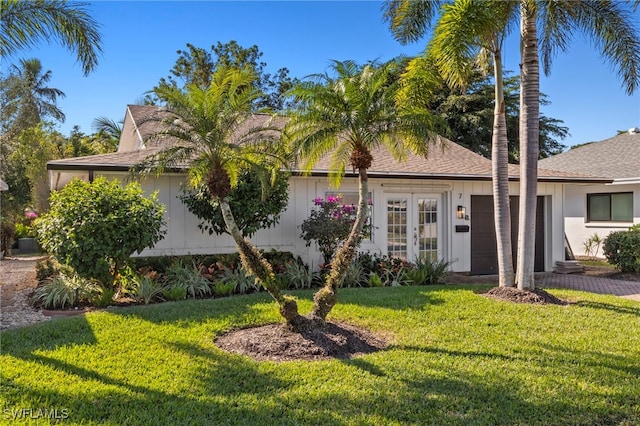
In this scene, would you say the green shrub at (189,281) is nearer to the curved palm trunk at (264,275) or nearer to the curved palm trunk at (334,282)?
the curved palm trunk at (264,275)

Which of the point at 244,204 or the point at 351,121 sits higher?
the point at 351,121

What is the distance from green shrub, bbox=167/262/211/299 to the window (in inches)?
622

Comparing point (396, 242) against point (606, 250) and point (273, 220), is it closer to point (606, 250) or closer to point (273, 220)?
point (273, 220)

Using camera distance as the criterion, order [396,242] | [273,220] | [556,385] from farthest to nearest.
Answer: [396,242] → [273,220] → [556,385]

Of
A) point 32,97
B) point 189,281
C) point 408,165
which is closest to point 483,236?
point 408,165

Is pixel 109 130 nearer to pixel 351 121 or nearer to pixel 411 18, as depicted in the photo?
pixel 411 18

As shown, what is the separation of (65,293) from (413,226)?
8.55 metres

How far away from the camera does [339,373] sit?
15.7 ft

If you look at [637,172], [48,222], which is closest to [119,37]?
[48,222]

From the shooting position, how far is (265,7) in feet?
35.6

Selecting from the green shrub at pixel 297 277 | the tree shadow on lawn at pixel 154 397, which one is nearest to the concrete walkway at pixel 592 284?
the green shrub at pixel 297 277

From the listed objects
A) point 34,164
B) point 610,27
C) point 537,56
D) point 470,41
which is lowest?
point 34,164

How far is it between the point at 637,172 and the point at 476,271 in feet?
26.4

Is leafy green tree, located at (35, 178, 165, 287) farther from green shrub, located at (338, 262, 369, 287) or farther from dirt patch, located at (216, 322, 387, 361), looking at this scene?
green shrub, located at (338, 262, 369, 287)
